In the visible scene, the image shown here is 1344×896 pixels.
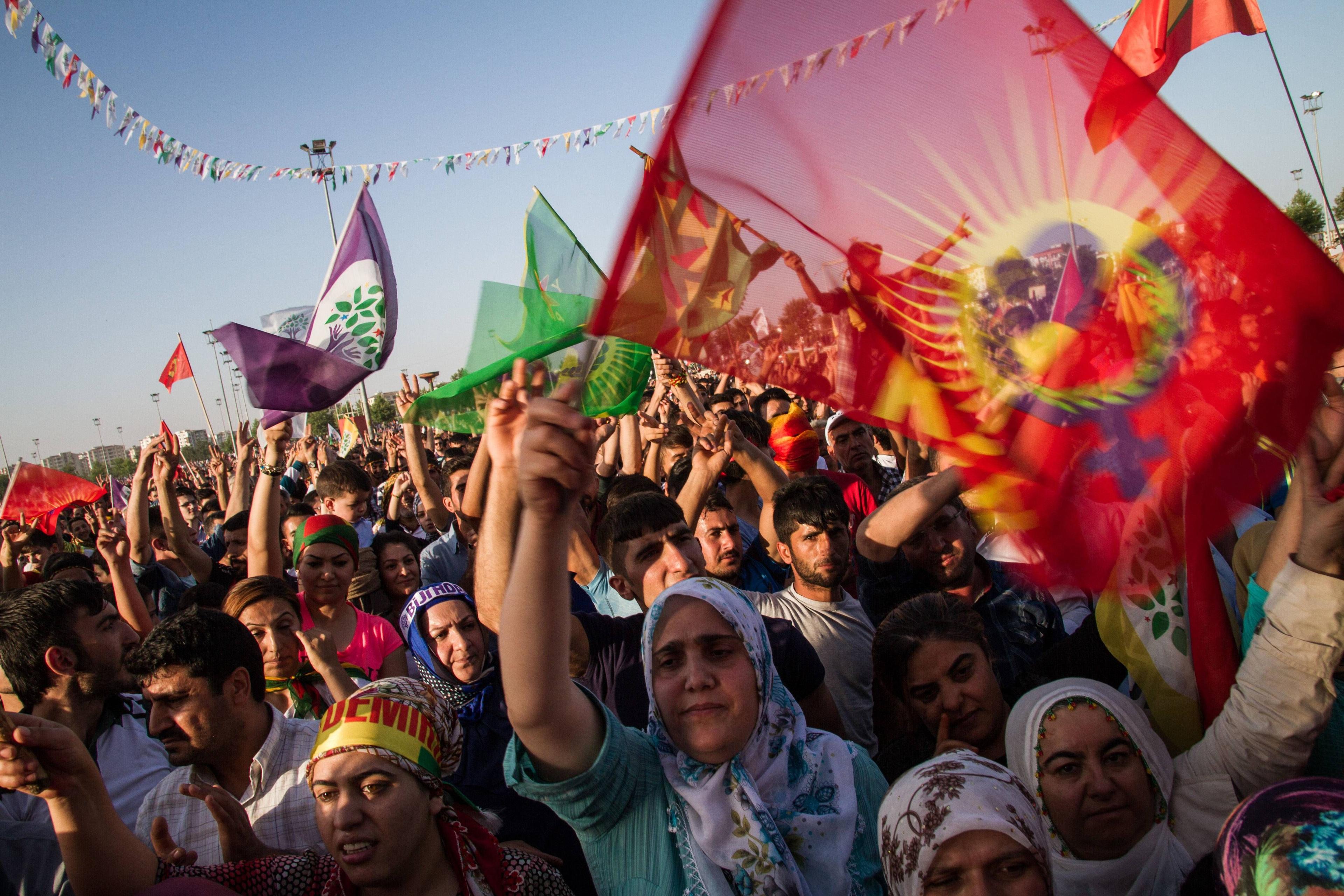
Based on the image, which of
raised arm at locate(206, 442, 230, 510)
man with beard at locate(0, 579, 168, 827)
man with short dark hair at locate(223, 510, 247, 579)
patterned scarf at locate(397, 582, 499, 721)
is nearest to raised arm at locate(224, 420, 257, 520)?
man with short dark hair at locate(223, 510, 247, 579)

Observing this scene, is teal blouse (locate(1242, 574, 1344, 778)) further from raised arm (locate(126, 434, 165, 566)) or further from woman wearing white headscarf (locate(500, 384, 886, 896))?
raised arm (locate(126, 434, 165, 566))

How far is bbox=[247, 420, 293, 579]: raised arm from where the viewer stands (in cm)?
426

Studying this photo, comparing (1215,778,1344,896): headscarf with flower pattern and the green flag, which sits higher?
the green flag

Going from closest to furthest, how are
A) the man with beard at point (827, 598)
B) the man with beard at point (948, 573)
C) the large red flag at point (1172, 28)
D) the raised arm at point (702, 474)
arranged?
1. the man with beard at point (948, 573)
2. the man with beard at point (827, 598)
3. the large red flag at point (1172, 28)
4. the raised arm at point (702, 474)

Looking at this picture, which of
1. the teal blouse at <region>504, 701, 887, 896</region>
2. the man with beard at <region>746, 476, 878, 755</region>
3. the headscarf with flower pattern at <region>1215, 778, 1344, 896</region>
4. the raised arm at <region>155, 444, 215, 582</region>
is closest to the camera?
the headscarf with flower pattern at <region>1215, 778, 1344, 896</region>

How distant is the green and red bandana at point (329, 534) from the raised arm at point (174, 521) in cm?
131

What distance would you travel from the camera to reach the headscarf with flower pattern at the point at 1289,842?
1.29 m

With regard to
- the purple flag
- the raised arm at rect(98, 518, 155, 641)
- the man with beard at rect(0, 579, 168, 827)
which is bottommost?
the man with beard at rect(0, 579, 168, 827)

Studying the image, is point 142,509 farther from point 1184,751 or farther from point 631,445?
point 1184,751

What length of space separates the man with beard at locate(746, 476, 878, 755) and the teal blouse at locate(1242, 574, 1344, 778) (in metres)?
1.27

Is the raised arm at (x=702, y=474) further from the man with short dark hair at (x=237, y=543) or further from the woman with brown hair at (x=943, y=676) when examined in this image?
the man with short dark hair at (x=237, y=543)

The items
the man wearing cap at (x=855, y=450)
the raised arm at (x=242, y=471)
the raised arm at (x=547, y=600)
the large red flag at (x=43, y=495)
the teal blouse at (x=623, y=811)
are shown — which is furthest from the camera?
the large red flag at (x=43, y=495)

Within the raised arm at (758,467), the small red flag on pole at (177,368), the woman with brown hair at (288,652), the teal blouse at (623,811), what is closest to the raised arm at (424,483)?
the woman with brown hair at (288,652)

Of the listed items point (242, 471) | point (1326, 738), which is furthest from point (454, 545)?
point (1326, 738)
